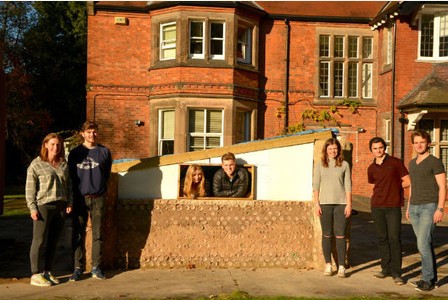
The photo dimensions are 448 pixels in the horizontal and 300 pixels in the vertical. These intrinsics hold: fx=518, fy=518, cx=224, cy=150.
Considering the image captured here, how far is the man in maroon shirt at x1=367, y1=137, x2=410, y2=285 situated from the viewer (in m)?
7.00

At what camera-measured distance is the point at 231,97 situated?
52.2 feet

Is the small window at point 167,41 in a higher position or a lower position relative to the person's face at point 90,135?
→ higher

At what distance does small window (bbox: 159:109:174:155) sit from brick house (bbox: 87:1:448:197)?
0.10 ft

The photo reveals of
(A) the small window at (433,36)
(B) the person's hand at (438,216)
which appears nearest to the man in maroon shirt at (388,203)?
(B) the person's hand at (438,216)

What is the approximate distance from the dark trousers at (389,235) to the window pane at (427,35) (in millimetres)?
10748

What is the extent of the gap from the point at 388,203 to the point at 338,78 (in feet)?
36.7

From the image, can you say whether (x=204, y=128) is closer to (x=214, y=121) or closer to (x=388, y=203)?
(x=214, y=121)

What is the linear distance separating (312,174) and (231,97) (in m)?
8.57

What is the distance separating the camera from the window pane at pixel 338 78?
1758 cm

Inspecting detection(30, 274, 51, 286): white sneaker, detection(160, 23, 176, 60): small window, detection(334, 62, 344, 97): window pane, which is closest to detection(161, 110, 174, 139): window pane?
detection(160, 23, 176, 60): small window

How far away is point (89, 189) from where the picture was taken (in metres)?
6.76

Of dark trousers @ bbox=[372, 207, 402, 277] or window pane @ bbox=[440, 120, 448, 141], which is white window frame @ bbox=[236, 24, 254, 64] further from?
dark trousers @ bbox=[372, 207, 402, 277]

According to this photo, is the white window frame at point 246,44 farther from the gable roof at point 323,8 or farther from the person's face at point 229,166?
the person's face at point 229,166

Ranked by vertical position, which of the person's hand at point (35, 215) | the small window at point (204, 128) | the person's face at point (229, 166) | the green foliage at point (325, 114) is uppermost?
the green foliage at point (325, 114)
